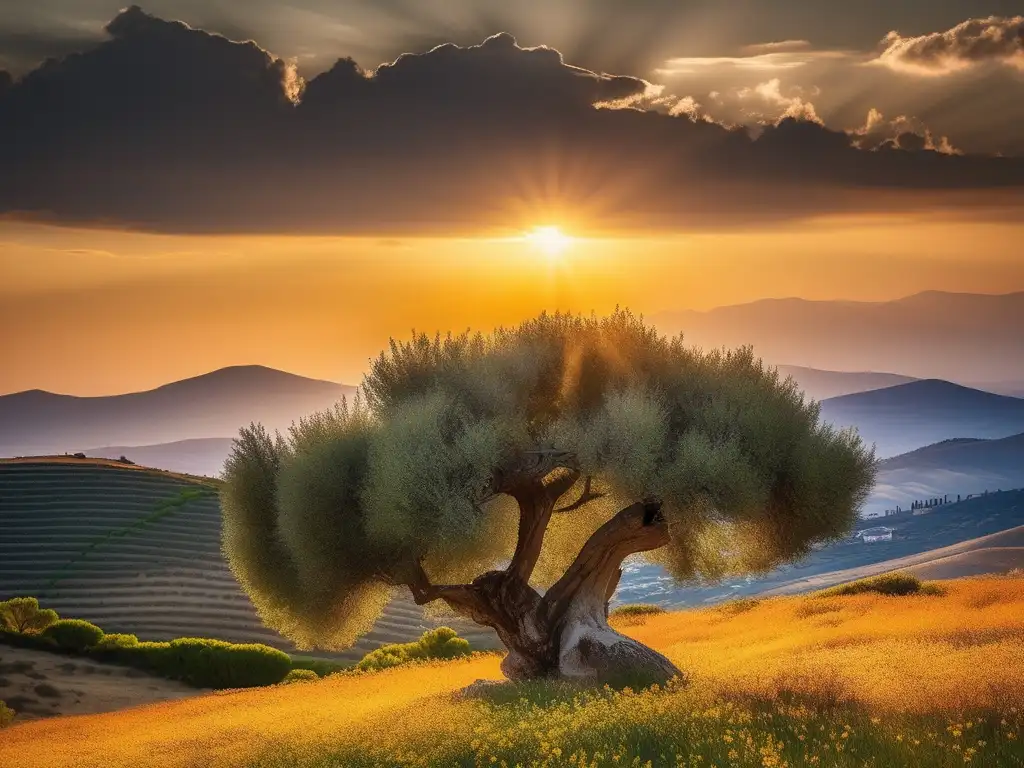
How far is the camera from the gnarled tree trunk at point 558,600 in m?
24.7

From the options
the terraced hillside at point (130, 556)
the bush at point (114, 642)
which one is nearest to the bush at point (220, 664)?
the bush at point (114, 642)

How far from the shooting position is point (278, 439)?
27.0m

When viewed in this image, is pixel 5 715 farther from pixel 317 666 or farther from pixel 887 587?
pixel 887 587

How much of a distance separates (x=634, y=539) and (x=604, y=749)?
29.8 ft

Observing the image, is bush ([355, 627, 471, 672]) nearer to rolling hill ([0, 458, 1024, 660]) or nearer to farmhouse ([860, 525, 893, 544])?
rolling hill ([0, 458, 1024, 660])

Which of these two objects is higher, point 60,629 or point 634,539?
point 634,539

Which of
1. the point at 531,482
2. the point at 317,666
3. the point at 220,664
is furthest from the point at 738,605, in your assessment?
the point at 220,664

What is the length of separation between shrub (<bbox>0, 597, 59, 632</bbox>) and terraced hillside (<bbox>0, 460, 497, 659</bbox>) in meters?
9.18

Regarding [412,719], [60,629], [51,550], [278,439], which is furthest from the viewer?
[51,550]

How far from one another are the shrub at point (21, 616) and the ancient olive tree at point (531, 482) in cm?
2448

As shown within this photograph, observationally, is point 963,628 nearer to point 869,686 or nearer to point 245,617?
point 869,686

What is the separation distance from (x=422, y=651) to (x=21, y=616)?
60.0 feet

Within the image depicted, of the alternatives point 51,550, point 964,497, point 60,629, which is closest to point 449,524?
point 60,629

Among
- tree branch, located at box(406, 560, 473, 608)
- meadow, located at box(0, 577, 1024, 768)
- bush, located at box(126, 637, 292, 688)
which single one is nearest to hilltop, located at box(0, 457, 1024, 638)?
bush, located at box(126, 637, 292, 688)
